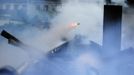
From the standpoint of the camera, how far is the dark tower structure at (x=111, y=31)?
8.53ft

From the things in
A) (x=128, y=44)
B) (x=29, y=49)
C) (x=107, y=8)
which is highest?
(x=107, y=8)

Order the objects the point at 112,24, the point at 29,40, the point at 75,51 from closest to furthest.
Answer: the point at 112,24 < the point at 75,51 < the point at 29,40

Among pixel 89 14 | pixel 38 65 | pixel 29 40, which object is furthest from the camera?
pixel 89 14

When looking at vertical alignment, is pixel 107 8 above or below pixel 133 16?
above

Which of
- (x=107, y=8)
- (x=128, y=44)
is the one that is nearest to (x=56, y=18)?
(x=107, y=8)

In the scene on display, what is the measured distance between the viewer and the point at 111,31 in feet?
8.57

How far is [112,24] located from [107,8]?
0.63ft

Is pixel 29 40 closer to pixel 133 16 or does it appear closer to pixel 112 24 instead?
pixel 112 24

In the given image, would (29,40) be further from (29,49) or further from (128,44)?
(128,44)

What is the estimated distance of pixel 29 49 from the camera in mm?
2469

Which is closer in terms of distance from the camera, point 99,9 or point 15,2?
point 15,2

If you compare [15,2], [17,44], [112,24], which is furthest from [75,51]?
[15,2]

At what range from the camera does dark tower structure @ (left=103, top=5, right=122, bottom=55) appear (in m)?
2.60

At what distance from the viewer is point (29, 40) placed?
2.96m
